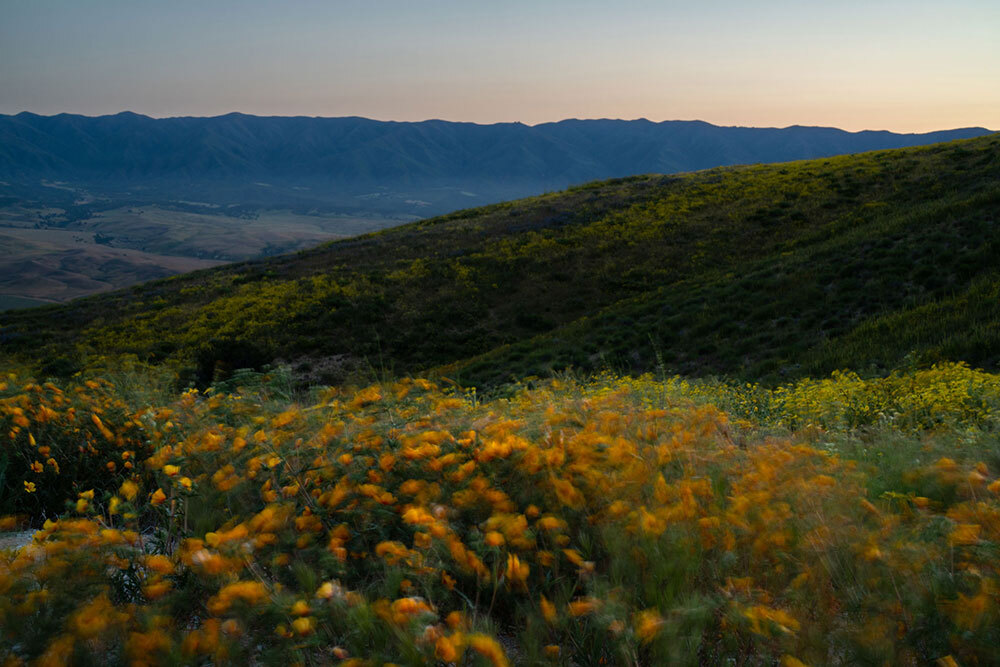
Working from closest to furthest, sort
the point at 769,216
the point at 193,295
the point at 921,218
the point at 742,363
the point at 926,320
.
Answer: the point at 926,320 → the point at 742,363 → the point at 921,218 → the point at 769,216 → the point at 193,295

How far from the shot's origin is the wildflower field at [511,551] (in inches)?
64.3

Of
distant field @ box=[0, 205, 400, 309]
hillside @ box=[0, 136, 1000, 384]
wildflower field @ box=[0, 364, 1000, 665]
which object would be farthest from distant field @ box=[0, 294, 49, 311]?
wildflower field @ box=[0, 364, 1000, 665]

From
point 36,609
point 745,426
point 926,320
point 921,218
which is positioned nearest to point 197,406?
point 36,609

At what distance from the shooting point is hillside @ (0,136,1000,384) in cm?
1215

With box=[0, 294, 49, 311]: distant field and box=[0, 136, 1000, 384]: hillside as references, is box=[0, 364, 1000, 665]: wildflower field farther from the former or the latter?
box=[0, 294, 49, 311]: distant field

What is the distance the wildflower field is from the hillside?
551cm

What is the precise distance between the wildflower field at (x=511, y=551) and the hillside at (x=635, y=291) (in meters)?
5.51

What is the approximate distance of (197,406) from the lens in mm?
4641

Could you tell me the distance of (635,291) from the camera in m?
20.4

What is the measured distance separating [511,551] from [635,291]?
1908cm

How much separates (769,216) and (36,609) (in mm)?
27231

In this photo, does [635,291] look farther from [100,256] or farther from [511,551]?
[100,256]

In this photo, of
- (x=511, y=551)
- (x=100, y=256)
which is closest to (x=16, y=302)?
(x=100, y=256)

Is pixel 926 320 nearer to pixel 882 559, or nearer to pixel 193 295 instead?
pixel 882 559
